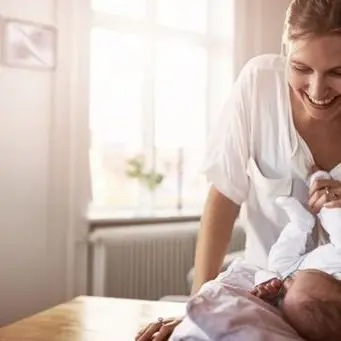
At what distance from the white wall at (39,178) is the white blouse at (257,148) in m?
2.00

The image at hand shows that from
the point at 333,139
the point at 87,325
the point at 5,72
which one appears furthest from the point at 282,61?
the point at 5,72

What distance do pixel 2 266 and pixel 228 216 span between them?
205 centimetres

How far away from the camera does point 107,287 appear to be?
3.79 m

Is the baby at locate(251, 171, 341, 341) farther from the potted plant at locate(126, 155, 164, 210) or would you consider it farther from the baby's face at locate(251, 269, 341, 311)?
the potted plant at locate(126, 155, 164, 210)

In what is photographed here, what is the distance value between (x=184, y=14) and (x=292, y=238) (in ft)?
11.0

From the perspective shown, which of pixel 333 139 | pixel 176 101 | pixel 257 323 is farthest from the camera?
pixel 176 101

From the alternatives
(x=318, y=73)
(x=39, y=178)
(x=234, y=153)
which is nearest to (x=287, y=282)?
(x=318, y=73)

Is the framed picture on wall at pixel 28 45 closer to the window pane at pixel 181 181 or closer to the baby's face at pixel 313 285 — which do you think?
the window pane at pixel 181 181

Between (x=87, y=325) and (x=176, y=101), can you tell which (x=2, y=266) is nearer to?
(x=176, y=101)

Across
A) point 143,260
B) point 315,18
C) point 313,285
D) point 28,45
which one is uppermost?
point 28,45

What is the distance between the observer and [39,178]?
3520 millimetres

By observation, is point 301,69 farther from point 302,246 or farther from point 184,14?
point 184,14

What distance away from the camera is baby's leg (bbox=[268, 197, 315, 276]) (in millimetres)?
1274

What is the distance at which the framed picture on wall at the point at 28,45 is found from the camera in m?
3.36
